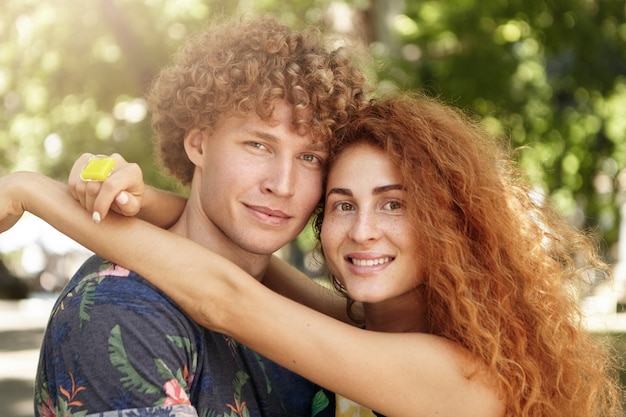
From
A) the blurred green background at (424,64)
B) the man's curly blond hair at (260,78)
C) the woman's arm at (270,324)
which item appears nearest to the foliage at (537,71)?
the blurred green background at (424,64)

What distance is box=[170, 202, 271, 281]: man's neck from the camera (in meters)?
3.27

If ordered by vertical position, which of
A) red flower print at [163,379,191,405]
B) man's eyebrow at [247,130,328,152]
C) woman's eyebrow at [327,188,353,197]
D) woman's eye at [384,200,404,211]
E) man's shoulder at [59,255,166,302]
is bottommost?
red flower print at [163,379,191,405]

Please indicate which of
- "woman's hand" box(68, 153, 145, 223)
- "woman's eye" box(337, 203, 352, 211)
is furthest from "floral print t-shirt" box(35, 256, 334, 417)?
"woman's eye" box(337, 203, 352, 211)

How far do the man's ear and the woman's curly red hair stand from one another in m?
0.52

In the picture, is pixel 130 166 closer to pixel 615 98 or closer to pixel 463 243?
pixel 463 243

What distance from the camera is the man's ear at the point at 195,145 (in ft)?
11.1

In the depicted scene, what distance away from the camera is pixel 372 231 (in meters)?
3.05

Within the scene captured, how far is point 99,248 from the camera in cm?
274

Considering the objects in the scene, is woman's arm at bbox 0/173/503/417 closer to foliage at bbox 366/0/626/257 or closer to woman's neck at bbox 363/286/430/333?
woman's neck at bbox 363/286/430/333

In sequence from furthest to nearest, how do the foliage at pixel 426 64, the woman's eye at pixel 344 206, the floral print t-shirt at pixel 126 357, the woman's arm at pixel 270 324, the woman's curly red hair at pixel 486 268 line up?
the foliage at pixel 426 64, the woman's eye at pixel 344 206, the woman's curly red hair at pixel 486 268, the woman's arm at pixel 270 324, the floral print t-shirt at pixel 126 357

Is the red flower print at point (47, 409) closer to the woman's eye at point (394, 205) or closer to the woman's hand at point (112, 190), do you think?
the woman's hand at point (112, 190)

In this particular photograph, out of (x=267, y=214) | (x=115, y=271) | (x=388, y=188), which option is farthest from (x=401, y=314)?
(x=115, y=271)

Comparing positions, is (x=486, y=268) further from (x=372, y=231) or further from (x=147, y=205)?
(x=147, y=205)

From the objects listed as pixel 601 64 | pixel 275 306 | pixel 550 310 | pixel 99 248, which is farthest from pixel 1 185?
pixel 601 64
